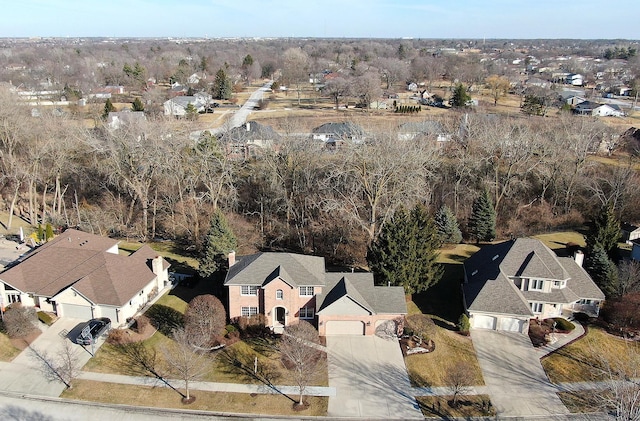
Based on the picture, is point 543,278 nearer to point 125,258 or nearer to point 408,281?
point 408,281

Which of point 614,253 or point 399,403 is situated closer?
point 399,403

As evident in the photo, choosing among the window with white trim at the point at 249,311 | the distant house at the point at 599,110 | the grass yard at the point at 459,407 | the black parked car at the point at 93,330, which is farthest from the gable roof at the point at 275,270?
the distant house at the point at 599,110

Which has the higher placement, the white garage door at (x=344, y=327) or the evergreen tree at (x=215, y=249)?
the evergreen tree at (x=215, y=249)

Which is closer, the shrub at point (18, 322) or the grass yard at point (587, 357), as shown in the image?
the grass yard at point (587, 357)

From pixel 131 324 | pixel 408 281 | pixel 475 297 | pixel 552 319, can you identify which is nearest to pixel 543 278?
pixel 552 319

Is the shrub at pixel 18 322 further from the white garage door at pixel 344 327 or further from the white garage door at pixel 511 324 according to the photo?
the white garage door at pixel 511 324

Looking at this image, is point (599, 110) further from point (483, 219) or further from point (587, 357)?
point (587, 357)

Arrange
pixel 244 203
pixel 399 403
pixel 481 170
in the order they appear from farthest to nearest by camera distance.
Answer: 1. pixel 481 170
2. pixel 244 203
3. pixel 399 403
